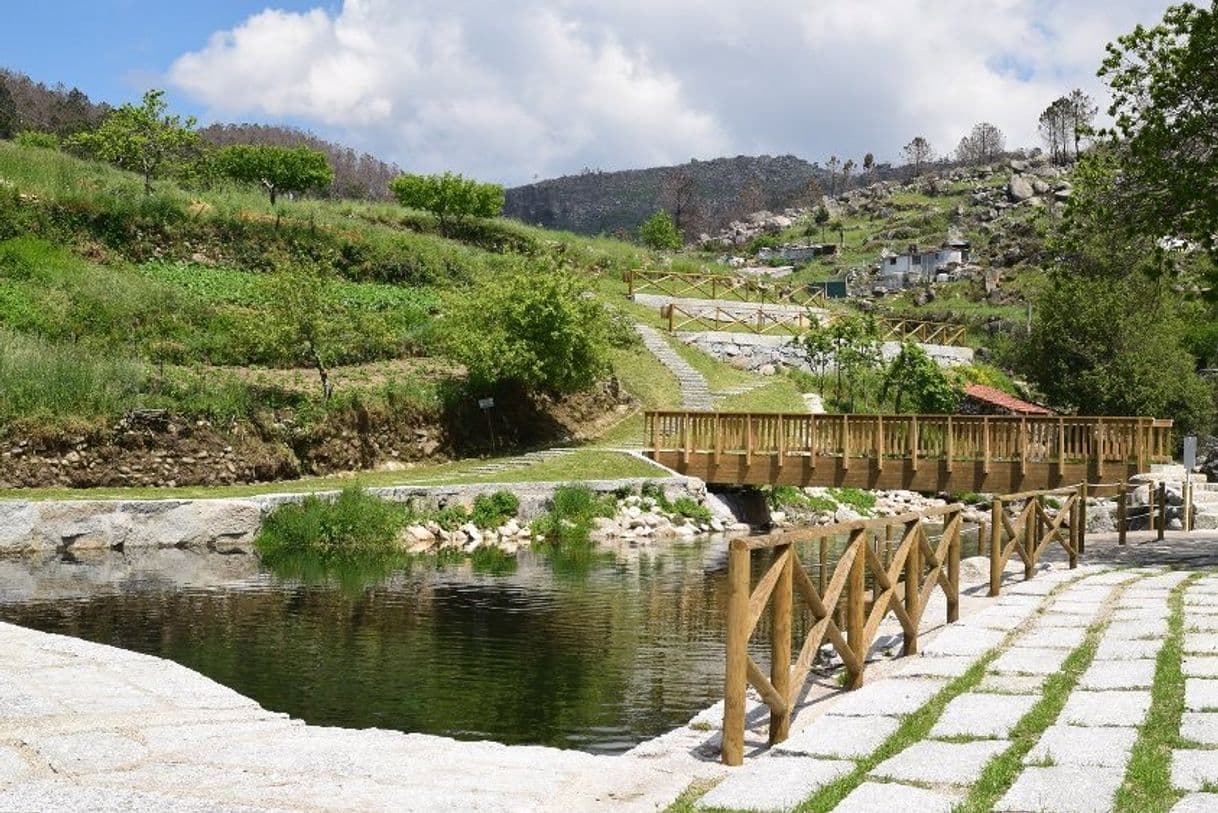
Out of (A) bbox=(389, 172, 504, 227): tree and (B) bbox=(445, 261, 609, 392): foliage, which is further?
(A) bbox=(389, 172, 504, 227): tree

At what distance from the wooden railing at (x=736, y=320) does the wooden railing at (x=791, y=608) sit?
32.2 m

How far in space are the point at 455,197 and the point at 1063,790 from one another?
162ft

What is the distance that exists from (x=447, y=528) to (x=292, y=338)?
7.43 metres

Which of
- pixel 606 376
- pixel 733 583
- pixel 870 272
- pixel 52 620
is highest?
pixel 870 272

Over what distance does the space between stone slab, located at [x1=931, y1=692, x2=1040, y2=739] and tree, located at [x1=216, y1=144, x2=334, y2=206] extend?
190ft

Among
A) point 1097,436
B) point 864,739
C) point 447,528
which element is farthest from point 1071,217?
point 864,739

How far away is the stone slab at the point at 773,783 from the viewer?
5.64 m

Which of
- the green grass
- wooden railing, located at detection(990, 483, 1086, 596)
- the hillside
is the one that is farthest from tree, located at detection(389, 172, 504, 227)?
the hillside

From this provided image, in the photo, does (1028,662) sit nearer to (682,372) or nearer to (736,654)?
(736,654)

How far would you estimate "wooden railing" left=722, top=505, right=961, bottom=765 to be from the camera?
6707 millimetres

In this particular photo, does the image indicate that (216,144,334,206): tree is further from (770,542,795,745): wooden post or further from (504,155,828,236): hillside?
(504,155,828,236): hillside

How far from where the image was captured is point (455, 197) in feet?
173

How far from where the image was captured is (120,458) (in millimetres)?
23516

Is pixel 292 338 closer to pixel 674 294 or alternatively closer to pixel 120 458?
pixel 120 458
